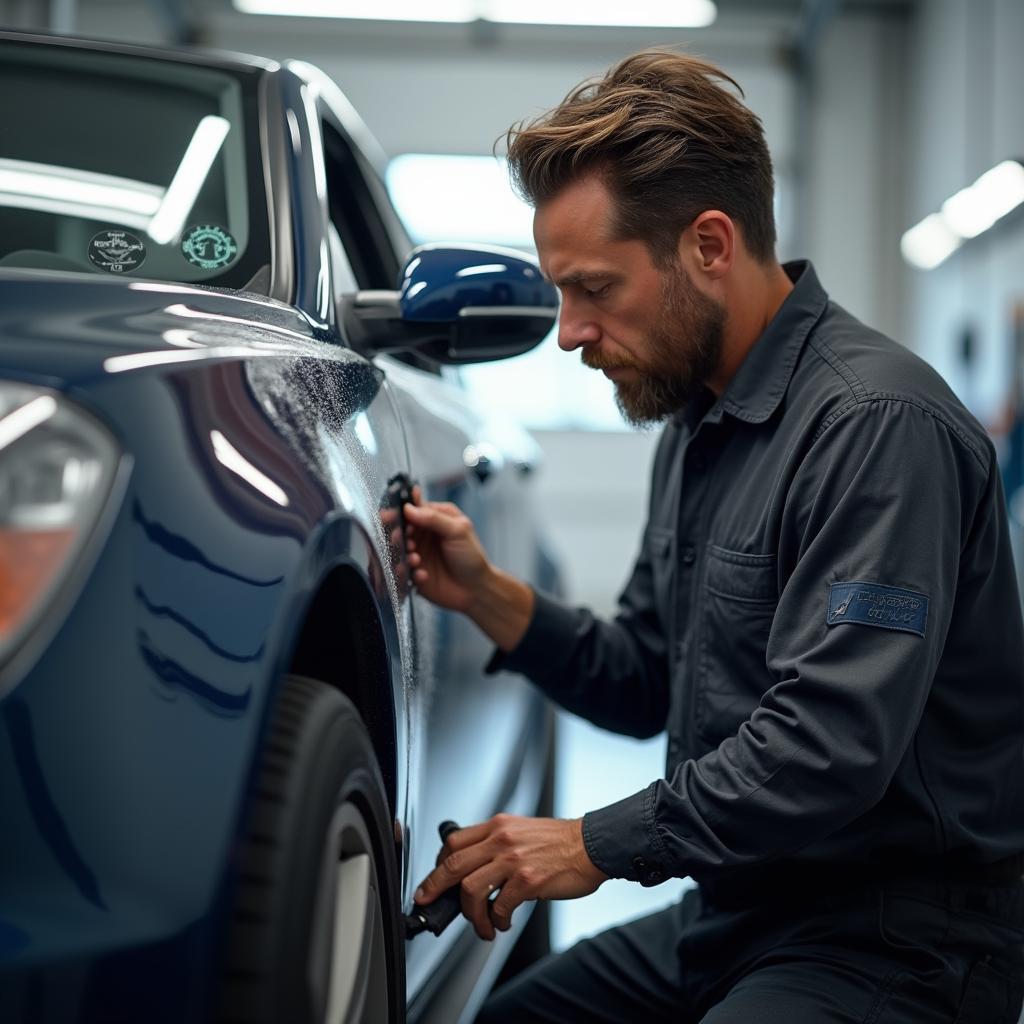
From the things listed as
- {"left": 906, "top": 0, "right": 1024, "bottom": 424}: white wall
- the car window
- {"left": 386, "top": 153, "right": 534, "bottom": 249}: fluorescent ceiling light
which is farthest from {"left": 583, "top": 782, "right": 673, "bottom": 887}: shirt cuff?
{"left": 386, "top": 153, "right": 534, "bottom": 249}: fluorescent ceiling light

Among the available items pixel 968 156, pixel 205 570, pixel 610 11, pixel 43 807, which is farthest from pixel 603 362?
pixel 610 11

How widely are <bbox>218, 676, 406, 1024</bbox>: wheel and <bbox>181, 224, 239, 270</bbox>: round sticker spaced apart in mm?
590

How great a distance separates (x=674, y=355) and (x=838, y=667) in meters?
0.46

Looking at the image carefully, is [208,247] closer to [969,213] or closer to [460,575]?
[460,575]

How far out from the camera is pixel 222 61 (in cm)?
163

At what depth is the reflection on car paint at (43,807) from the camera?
73 centimetres

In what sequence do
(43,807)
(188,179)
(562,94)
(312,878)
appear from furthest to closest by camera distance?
(562,94)
(188,179)
(312,878)
(43,807)

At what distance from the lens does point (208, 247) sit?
1415mm

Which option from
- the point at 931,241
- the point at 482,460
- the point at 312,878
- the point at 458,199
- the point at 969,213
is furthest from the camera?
the point at 458,199

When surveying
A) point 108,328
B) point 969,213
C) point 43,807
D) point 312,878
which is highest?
point 108,328

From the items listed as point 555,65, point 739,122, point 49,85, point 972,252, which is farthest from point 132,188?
point 555,65

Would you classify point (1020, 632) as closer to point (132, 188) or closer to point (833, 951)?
point (833, 951)

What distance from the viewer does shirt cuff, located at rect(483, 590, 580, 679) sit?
1814 millimetres

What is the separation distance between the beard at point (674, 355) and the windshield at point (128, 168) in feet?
1.47
